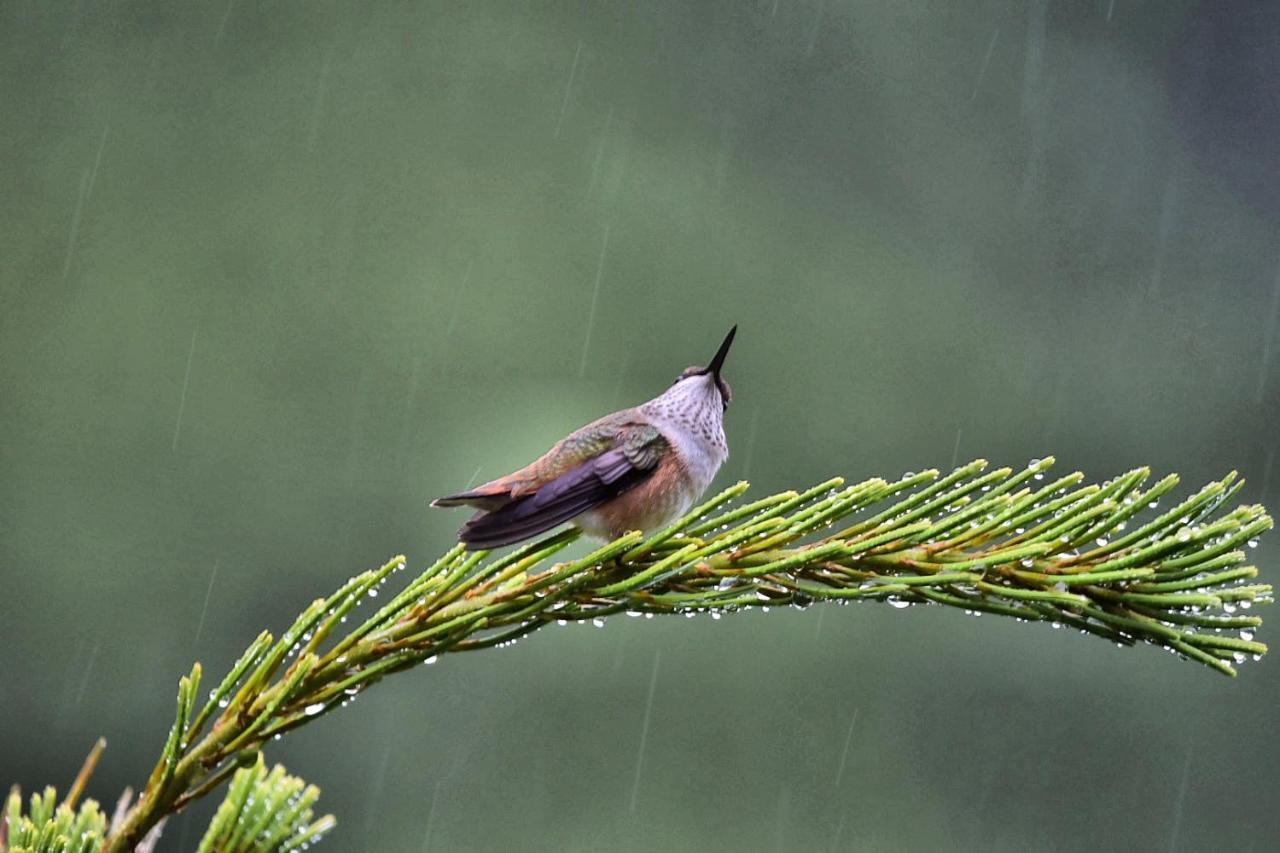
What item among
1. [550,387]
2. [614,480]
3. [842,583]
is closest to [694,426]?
[614,480]

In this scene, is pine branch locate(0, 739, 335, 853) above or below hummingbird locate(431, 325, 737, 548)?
below

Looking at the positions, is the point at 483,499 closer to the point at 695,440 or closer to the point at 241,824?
the point at 695,440

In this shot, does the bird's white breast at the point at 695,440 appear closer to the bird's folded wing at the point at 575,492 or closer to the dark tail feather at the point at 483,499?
the bird's folded wing at the point at 575,492

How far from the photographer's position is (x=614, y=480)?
5.70 ft

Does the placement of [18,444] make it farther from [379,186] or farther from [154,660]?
[379,186]

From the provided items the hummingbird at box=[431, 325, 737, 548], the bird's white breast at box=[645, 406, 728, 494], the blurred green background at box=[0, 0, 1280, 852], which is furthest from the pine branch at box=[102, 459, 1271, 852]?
the blurred green background at box=[0, 0, 1280, 852]

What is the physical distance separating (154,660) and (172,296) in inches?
119

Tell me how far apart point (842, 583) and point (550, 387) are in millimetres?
8512

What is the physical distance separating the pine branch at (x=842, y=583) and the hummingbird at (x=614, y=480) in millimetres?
403

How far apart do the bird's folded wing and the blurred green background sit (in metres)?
6.11

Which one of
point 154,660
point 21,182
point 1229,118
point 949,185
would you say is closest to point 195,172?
point 21,182

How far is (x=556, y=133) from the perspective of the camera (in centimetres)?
1414

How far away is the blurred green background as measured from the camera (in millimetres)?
10000

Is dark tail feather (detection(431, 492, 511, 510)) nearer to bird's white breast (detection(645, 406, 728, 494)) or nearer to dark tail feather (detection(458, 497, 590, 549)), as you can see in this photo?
dark tail feather (detection(458, 497, 590, 549))
